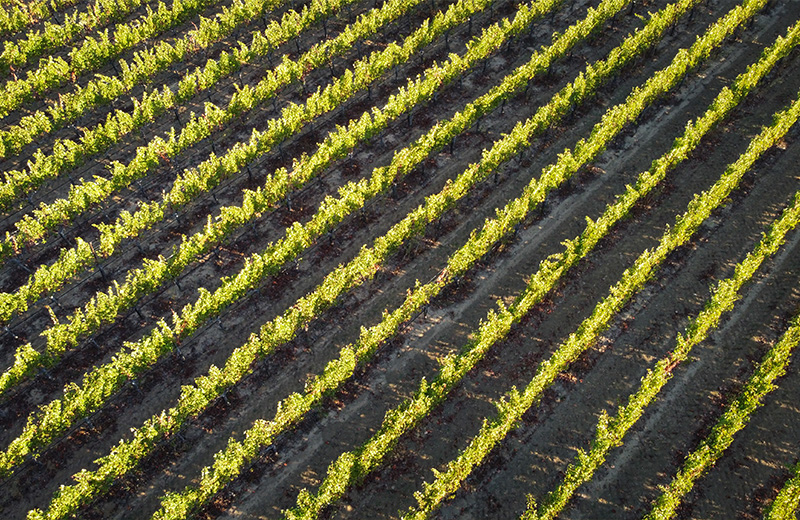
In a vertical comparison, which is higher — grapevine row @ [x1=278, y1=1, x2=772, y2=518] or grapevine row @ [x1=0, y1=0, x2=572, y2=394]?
grapevine row @ [x1=0, y1=0, x2=572, y2=394]

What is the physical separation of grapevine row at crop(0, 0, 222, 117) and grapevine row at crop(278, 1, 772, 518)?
22.1 meters

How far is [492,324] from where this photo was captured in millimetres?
20516

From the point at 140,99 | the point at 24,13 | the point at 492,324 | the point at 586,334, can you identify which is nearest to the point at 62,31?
the point at 24,13

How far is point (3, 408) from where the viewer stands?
20.7m

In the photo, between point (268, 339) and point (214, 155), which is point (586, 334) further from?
point (214, 155)

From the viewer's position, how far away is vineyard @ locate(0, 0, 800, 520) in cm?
1911

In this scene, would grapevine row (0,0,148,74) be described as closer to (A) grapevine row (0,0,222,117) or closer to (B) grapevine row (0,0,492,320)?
(A) grapevine row (0,0,222,117)

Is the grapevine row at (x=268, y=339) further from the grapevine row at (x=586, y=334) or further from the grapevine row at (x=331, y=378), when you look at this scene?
the grapevine row at (x=586, y=334)

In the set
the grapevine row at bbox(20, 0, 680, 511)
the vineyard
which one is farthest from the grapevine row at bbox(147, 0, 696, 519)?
the grapevine row at bbox(20, 0, 680, 511)

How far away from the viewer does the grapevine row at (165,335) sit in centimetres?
1853

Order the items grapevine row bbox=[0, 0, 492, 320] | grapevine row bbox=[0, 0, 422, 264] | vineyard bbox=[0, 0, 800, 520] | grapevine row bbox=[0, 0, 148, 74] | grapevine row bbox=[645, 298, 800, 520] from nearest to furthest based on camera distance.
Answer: grapevine row bbox=[645, 298, 800, 520]
vineyard bbox=[0, 0, 800, 520]
grapevine row bbox=[0, 0, 492, 320]
grapevine row bbox=[0, 0, 422, 264]
grapevine row bbox=[0, 0, 148, 74]

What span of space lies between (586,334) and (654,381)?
2.53 m

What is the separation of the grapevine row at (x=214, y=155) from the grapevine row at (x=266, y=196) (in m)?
1.44

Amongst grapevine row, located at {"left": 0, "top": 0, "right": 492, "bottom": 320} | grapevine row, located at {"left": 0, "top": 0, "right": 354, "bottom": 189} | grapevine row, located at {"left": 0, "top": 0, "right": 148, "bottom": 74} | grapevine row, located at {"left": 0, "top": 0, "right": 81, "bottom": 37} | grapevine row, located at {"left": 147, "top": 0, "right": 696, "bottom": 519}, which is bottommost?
grapevine row, located at {"left": 147, "top": 0, "right": 696, "bottom": 519}
